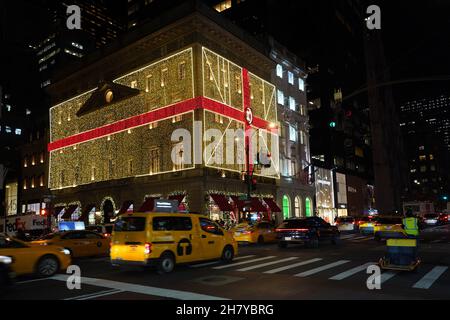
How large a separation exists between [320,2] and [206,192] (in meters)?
63.0

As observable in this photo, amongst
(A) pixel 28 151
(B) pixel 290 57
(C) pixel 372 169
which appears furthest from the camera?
(C) pixel 372 169

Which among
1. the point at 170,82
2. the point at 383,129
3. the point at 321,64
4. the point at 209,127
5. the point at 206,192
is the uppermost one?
the point at 321,64

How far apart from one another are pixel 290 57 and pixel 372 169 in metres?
53.0

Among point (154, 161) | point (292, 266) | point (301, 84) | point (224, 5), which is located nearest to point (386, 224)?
point (292, 266)

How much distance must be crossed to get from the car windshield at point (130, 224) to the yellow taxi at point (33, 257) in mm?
2264

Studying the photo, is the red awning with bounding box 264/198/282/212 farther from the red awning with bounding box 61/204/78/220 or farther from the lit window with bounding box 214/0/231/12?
the lit window with bounding box 214/0/231/12

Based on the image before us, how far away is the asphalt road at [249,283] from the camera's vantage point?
9.54 metres

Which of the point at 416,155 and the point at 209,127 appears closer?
the point at 209,127

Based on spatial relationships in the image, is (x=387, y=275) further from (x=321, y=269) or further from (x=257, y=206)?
(x=257, y=206)
